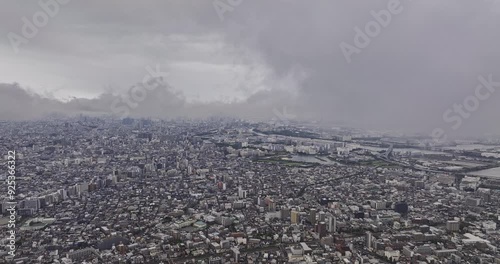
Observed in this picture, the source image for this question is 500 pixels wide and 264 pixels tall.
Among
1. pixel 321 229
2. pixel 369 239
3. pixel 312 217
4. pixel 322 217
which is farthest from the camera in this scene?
pixel 312 217

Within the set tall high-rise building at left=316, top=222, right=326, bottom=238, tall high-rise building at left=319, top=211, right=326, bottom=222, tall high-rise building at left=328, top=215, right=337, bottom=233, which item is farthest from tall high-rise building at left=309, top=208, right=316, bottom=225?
tall high-rise building at left=316, top=222, right=326, bottom=238

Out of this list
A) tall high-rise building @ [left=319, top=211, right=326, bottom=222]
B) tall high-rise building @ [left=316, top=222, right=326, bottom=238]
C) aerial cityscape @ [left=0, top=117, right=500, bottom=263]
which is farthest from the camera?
tall high-rise building @ [left=319, top=211, right=326, bottom=222]

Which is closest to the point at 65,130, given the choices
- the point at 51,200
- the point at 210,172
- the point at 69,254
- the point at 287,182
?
the point at 210,172

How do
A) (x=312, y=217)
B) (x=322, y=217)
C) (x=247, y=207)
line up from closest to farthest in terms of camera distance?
(x=322, y=217) < (x=312, y=217) < (x=247, y=207)

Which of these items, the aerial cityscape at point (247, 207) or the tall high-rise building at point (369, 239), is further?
the tall high-rise building at point (369, 239)

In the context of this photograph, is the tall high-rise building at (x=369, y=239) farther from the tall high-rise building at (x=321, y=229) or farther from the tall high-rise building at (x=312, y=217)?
the tall high-rise building at (x=312, y=217)

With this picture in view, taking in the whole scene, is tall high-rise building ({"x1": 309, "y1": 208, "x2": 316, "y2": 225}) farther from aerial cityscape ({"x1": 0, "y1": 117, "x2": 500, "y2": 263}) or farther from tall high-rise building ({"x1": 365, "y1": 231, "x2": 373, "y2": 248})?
tall high-rise building ({"x1": 365, "y1": 231, "x2": 373, "y2": 248})

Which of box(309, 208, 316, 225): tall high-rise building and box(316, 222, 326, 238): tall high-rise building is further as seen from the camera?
box(309, 208, 316, 225): tall high-rise building

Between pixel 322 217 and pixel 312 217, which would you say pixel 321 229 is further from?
pixel 312 217

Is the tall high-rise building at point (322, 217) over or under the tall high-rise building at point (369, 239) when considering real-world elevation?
over

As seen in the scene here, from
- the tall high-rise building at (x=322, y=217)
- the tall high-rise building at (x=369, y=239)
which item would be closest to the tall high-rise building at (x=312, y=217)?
the tall high-rise building at (x=322, y=217)

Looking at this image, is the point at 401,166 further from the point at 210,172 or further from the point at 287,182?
the point at 210,172

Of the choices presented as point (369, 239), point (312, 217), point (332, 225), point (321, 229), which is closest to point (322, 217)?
point (312, 217)
